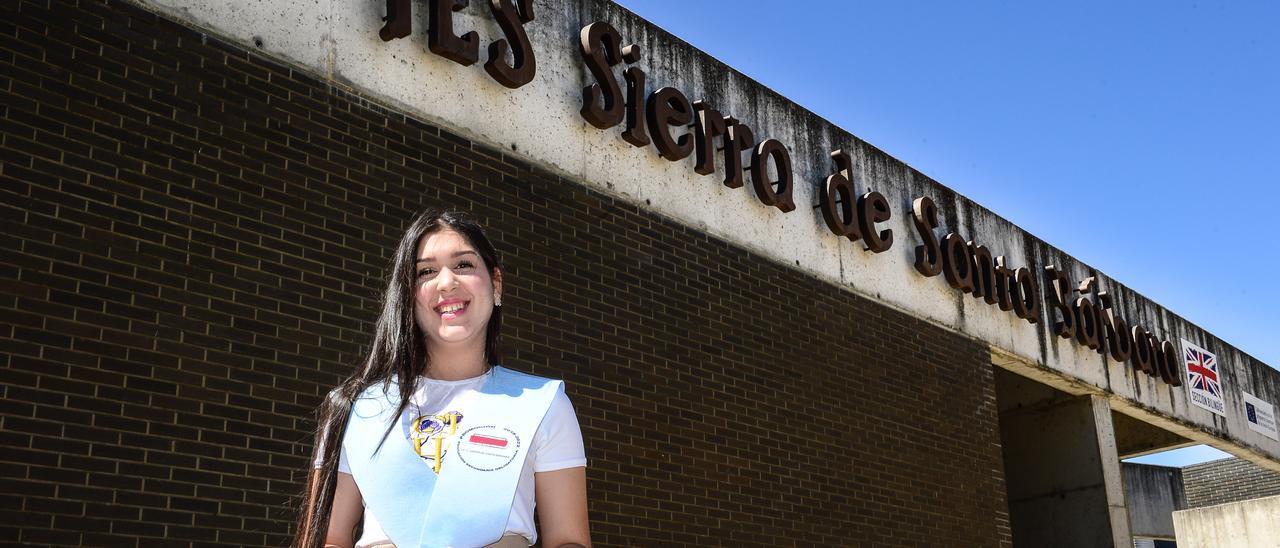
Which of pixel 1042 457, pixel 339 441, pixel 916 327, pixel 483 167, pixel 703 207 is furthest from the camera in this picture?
pixel 1042 457

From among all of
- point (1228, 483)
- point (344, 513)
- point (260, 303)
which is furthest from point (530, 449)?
point (1228, 483)

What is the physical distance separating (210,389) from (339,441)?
13.7 feet

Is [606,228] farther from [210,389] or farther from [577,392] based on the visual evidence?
[210,389]

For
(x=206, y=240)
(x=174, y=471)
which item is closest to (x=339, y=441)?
(x=174, y=471)

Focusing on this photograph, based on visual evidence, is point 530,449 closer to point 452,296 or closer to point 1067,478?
point 452,296

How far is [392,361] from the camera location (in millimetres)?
2572

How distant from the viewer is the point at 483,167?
8.33 metres

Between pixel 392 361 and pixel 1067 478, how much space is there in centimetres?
1476

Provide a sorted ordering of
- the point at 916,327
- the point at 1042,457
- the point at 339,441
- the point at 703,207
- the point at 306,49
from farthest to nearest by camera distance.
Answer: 1. the point at 1042,457
2. the point at 916,327
3. the point at 703,207
4. the point at 306,49
5. the point at 339,441

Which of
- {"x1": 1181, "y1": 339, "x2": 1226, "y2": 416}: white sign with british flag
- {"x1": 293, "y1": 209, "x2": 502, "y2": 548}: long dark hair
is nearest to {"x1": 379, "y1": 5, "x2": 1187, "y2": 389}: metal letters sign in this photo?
{"x1": 1181, "y1": 339, "x2": 1226, "y2": 416}: white sign with british flag

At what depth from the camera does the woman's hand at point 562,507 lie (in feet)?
7.89

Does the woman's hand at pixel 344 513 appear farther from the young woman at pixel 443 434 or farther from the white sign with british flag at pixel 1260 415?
the white sign with british flag at pixel 1260 415

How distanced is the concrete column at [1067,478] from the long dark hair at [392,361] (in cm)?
1405

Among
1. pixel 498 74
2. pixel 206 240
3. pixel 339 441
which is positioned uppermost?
pixel 498 74
